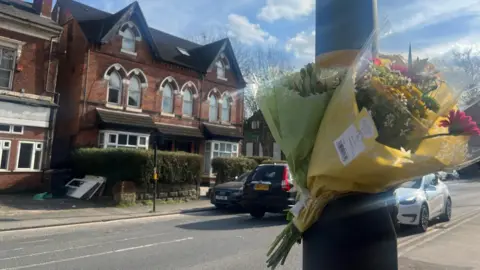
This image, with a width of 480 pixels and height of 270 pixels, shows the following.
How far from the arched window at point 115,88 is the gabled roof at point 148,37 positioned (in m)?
2.08

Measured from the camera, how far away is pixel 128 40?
22.5 m

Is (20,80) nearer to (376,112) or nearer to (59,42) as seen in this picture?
(59,42)

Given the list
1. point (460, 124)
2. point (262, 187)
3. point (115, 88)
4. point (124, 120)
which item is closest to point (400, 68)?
point (460, 124)

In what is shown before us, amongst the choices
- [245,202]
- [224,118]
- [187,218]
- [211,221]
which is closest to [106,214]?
[187,218]

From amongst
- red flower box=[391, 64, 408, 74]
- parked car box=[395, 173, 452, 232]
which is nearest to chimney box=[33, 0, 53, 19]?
parked car box=[395, 173, 452, 232]

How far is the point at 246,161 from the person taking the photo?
21953 millimetres

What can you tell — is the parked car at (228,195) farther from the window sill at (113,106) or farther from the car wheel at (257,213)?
the window sill at (113,106)

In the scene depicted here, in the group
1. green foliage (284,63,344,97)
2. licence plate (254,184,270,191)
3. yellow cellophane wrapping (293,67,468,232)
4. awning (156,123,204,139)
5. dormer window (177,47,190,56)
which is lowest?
licence plate (254,184,270,191)

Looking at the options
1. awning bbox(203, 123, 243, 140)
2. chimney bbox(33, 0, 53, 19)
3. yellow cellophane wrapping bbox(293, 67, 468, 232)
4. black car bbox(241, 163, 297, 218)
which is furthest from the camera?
awning bbox(203, 123, 243, 140)

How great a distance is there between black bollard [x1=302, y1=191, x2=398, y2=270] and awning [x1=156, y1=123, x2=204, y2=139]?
21.5 metres

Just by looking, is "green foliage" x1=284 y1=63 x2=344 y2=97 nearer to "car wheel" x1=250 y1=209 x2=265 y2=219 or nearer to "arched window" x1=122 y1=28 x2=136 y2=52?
"car wheel" x1=250 y1=209 x2=265 y2=219

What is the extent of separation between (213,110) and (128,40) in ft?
26.8

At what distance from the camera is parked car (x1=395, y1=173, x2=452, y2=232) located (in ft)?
31.9

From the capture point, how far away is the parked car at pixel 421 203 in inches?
382
